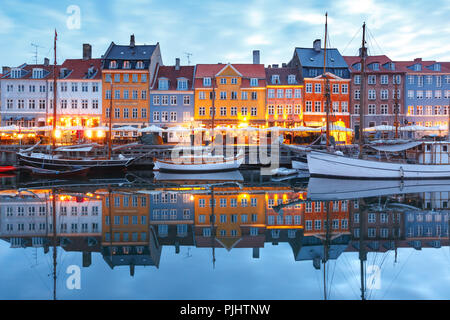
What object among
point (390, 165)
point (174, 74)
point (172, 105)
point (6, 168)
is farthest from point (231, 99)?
point (6, 168)

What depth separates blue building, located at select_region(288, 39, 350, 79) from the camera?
171 feet

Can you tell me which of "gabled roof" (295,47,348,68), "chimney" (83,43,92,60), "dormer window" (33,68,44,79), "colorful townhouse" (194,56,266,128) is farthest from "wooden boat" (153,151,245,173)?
"chimney" (83,43,92,60)

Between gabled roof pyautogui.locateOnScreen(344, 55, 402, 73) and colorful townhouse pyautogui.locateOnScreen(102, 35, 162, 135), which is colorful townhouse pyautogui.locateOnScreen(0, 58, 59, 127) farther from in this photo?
gabled roof pyautogui.locateOnScreen(344, 55, 402, 73)

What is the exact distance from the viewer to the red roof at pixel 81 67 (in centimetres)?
5200

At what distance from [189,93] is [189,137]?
Answer: 5.97m

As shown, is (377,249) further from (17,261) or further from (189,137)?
(189,137)

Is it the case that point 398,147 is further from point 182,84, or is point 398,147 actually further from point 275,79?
point 182,84

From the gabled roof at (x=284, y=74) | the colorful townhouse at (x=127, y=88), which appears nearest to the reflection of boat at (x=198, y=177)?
the colorful townhouse at (x=127, y=88)

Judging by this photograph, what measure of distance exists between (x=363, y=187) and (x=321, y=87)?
28487mm

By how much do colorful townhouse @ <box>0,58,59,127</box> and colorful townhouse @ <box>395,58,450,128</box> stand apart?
161 ft

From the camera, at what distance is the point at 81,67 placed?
53750 millimetres

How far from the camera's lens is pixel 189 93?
170 ft

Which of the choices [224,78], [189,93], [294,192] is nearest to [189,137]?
[189,93]

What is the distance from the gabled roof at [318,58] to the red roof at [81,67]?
91.3ft
